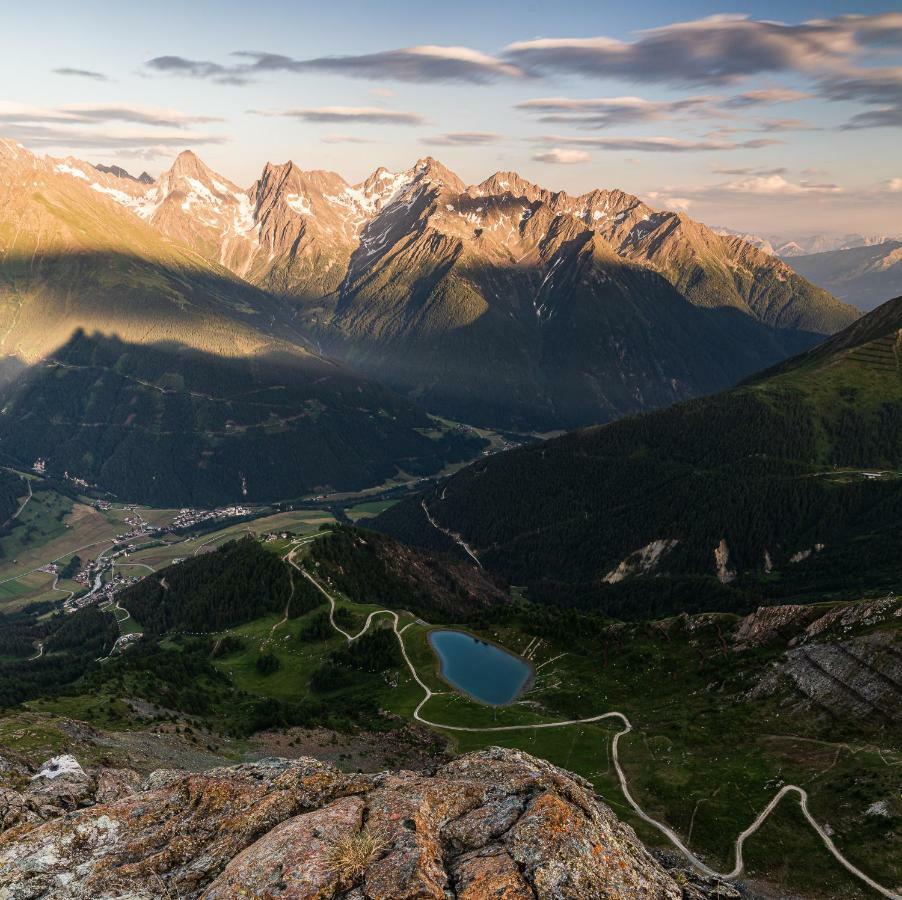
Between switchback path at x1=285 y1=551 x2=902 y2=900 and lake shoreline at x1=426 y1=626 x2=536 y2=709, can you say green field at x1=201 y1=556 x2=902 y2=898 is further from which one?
lake shoreline at x1=426 y1=626 x2=536 y2=709

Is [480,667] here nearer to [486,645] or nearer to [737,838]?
[486,645]

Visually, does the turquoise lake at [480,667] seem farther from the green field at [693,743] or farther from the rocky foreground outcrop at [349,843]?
the rocky foreground outcrop at [349,843]

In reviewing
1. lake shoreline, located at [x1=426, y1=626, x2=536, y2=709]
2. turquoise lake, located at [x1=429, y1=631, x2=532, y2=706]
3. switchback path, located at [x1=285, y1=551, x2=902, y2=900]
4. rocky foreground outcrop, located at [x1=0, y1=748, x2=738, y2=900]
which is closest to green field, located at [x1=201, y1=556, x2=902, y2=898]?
switchback path, located at [x1=285, y1=551, x2=902, y2=900]

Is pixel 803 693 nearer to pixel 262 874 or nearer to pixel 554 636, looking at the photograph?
pixel 554 636

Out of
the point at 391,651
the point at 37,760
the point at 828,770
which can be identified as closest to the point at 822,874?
the point at 828,770

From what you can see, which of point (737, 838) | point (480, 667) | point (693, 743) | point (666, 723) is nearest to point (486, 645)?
point (480, 667)
